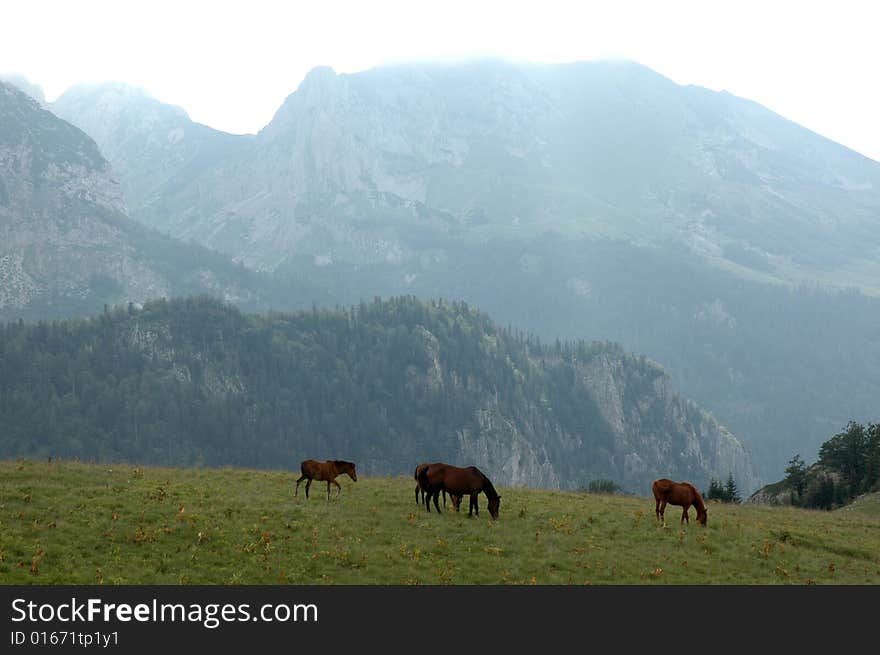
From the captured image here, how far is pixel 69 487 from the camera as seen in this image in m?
39.8

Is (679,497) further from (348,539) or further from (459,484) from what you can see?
(348,539)

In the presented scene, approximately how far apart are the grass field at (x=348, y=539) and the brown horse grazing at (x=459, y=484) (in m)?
1.06

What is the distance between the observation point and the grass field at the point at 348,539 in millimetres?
30281

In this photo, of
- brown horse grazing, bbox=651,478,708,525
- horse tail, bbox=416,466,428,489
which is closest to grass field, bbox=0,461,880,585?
brown horse grazing, bbox=651,478,708,525

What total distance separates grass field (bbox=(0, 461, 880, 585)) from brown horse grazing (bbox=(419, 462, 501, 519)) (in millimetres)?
1061

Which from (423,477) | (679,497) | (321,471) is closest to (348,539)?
(423,477)

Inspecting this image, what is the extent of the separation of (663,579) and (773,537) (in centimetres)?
1250

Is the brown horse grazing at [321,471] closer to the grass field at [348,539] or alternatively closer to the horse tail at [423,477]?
the grass field at [348,539]

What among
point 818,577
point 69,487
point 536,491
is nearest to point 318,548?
point 69,487

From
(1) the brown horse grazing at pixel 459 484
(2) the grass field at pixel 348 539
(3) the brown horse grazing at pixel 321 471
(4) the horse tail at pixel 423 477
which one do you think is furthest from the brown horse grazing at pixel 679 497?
(3) the brown horse grazing at pixel 321 471

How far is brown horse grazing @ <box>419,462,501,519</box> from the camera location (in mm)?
40719

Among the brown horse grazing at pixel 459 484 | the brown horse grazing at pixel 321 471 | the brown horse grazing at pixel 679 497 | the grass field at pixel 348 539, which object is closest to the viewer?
the grass field at pixel 348 539

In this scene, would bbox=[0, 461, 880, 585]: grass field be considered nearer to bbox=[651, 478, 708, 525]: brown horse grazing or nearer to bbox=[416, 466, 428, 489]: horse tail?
bbox=[651, 478, 708, 525]: brown horse grazing

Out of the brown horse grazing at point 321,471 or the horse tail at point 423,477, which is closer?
the horse tail at point 423,477
